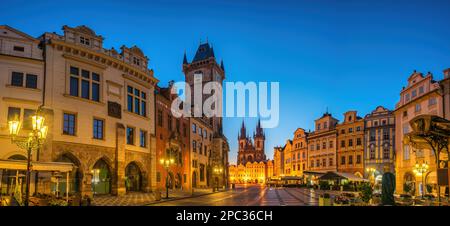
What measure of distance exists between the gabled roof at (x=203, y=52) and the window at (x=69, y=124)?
5433cm

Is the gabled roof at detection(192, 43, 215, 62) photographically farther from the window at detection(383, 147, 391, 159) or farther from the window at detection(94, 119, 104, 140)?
the window at detection(94, 119, 104, 140)

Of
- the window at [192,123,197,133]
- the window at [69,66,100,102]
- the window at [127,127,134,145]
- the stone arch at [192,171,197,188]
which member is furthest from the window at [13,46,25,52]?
the stone arch at [192,171,197,188]

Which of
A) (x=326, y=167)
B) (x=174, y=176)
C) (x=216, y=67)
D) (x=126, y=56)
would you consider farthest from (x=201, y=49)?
(x=126, y=56)

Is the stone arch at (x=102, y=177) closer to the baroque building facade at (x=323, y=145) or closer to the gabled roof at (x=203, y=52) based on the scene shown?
the baroque building facade at (x=323, y=145)

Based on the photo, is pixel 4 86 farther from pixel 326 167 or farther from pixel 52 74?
pixel 326 167

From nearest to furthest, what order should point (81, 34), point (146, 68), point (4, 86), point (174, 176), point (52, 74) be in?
point (4, 86) < point (52, 74) < point (81, 34) < point (146, 68) < point (174, 176)

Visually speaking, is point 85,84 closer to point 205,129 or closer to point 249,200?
point 249,200

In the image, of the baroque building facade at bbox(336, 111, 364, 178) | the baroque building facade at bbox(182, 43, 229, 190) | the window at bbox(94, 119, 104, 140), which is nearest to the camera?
the window at bbox(94, 119, 104, 140)

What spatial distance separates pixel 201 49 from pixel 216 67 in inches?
339

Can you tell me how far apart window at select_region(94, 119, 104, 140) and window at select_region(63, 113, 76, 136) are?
226cm

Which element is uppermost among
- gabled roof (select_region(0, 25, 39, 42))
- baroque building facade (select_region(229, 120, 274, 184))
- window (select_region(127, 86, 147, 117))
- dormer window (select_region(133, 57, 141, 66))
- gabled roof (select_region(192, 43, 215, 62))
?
gabled roof (select_region(192, 43, 215, 62))

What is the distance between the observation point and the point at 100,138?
32.9 m

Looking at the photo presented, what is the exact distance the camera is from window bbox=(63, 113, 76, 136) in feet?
97.9

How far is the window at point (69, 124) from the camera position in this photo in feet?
97.9
